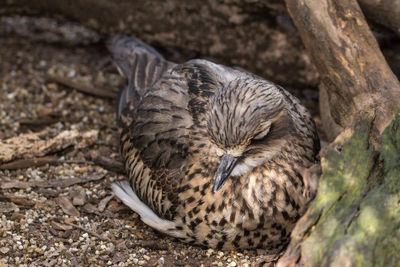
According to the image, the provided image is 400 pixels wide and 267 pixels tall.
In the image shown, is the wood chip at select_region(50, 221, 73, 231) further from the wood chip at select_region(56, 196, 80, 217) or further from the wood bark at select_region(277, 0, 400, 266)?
the wood bark at select_region(277, 0, 400, 266)

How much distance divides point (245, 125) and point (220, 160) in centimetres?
37

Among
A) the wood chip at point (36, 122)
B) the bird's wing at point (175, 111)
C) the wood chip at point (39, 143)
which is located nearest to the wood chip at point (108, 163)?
the wood chip at point (39, 143)

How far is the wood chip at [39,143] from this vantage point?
4.68 meters

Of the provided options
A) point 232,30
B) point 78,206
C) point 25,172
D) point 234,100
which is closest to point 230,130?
point 234,100

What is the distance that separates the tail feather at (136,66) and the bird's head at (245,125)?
1.46 m

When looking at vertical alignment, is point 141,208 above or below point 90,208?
above

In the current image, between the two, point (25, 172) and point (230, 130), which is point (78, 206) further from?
point (230, 130)

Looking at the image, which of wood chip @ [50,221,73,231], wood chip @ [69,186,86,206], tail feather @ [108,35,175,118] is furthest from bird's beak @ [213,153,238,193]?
tail feather @ [108,35,175,118]

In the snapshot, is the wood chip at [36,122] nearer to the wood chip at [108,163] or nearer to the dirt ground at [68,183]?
the dirt ground at [68,183]

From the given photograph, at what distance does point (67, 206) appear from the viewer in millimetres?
4336

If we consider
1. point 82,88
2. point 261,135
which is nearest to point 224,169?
point 261,135

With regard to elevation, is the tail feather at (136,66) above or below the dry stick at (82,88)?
above

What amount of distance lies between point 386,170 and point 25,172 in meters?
2.73

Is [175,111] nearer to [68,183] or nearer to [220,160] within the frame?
[220,160]
